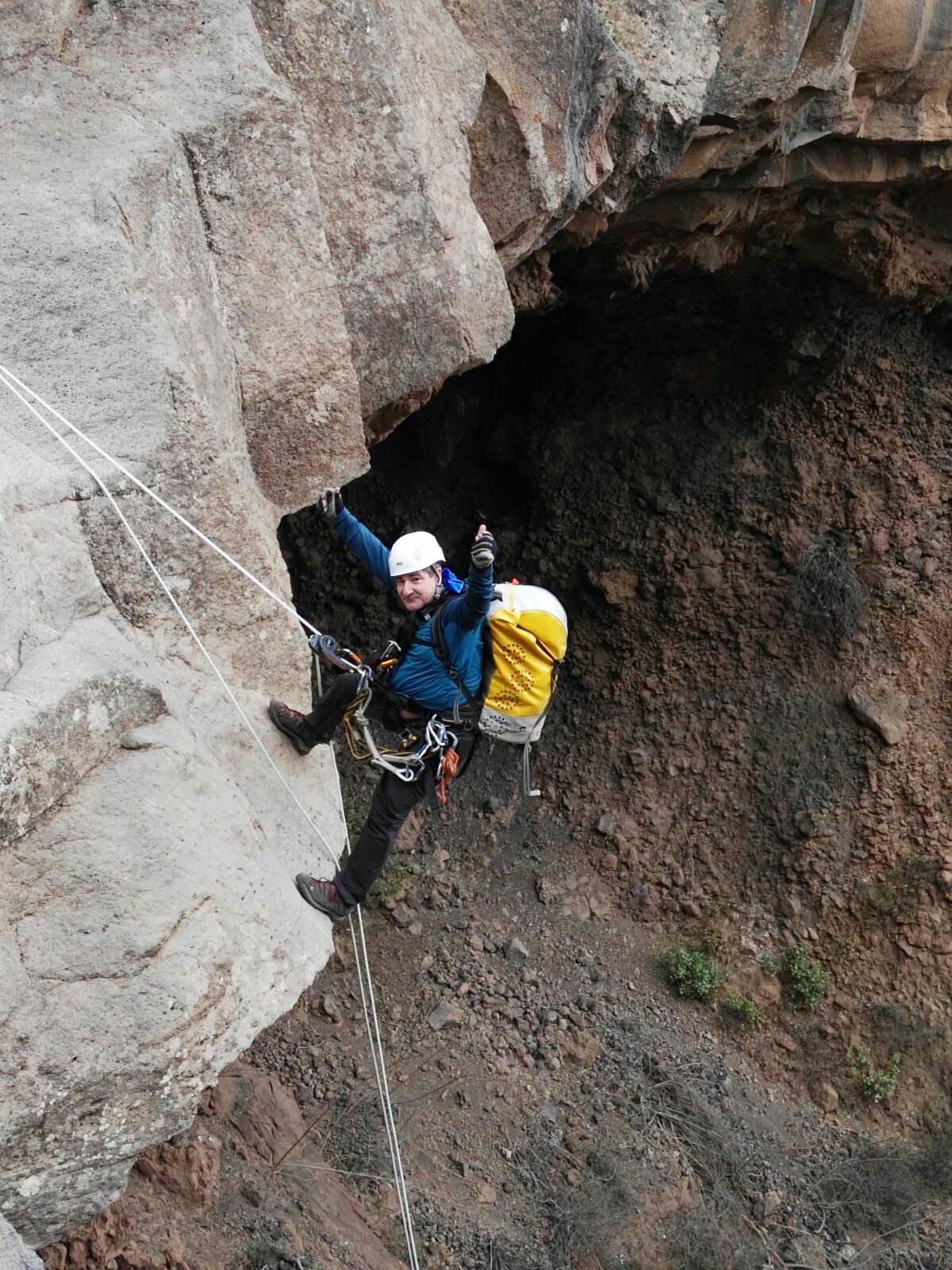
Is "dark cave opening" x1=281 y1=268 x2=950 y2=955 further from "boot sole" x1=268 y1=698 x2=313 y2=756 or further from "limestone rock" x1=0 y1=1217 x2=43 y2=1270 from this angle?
"limestone rock" x1=0 y1=1217 x2=43 y2=1270

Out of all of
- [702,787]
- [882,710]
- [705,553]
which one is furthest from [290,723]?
[882,710]

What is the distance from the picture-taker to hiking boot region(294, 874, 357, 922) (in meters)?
3.62

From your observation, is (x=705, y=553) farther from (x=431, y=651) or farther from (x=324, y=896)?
(x=324, y=896)

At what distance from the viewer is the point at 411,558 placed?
3984 mm

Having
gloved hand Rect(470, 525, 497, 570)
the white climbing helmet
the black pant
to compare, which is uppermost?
gloved hand Rect(470, 525, 497, 570)

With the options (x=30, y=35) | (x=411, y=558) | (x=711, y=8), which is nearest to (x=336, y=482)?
(x=411, y=558)

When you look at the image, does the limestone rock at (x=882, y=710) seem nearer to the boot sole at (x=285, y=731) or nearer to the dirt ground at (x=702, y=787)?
the dirt ground at (x=702, y=787)

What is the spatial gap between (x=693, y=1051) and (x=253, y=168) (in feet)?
19.2

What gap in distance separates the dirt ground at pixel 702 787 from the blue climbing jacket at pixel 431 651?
2.80m

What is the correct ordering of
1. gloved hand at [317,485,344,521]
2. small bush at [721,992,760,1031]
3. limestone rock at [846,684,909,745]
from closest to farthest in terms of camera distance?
gloved hand at [317,485,344,521], small bush at [721,992,760,1031], limestone rock at [846,684,909,745]

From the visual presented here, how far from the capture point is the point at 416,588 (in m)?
4.05

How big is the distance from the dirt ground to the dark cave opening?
0.08 feet

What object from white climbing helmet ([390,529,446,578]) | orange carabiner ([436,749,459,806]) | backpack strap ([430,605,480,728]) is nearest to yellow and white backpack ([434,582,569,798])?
backpack strap ([430,605,480,728])

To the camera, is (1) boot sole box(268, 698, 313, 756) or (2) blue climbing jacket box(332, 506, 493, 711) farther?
(2) blue climbing jacket box(332, 506, 493, 711)
